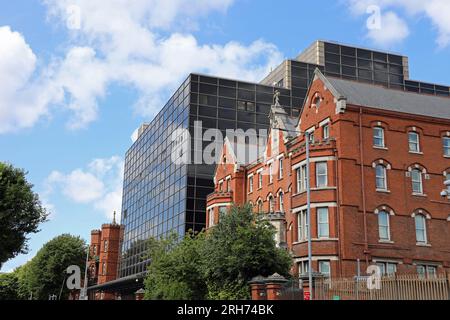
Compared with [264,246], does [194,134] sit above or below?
above

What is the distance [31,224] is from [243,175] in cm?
2047

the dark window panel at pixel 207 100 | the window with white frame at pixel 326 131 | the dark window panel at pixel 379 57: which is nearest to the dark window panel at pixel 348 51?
the dark window panel at pixel 379 57

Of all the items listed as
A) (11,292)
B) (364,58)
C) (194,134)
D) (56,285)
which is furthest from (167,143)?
(11,292)

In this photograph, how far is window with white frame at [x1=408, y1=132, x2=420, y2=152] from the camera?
39.8 meters

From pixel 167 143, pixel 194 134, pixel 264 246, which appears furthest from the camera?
pixel 167 143

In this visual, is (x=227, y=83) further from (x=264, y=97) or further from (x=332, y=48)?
(x=332, y=48)

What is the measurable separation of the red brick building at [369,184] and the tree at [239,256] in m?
4.83

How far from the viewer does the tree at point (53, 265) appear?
7556 cm

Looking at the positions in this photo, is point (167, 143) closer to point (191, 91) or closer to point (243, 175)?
point (191, 91)

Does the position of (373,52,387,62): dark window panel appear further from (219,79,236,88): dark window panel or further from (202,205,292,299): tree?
(202,205,292,299): tree

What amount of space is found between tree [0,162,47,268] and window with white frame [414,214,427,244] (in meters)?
27.6

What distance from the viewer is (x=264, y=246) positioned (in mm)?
31828

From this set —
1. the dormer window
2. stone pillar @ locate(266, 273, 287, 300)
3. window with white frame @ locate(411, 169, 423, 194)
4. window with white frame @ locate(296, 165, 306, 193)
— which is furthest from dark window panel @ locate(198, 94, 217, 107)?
stone pillar @ locate(266, 273, 287, 300)

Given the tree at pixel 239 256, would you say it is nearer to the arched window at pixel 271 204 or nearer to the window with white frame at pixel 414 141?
the arched window at pixel 271 204
